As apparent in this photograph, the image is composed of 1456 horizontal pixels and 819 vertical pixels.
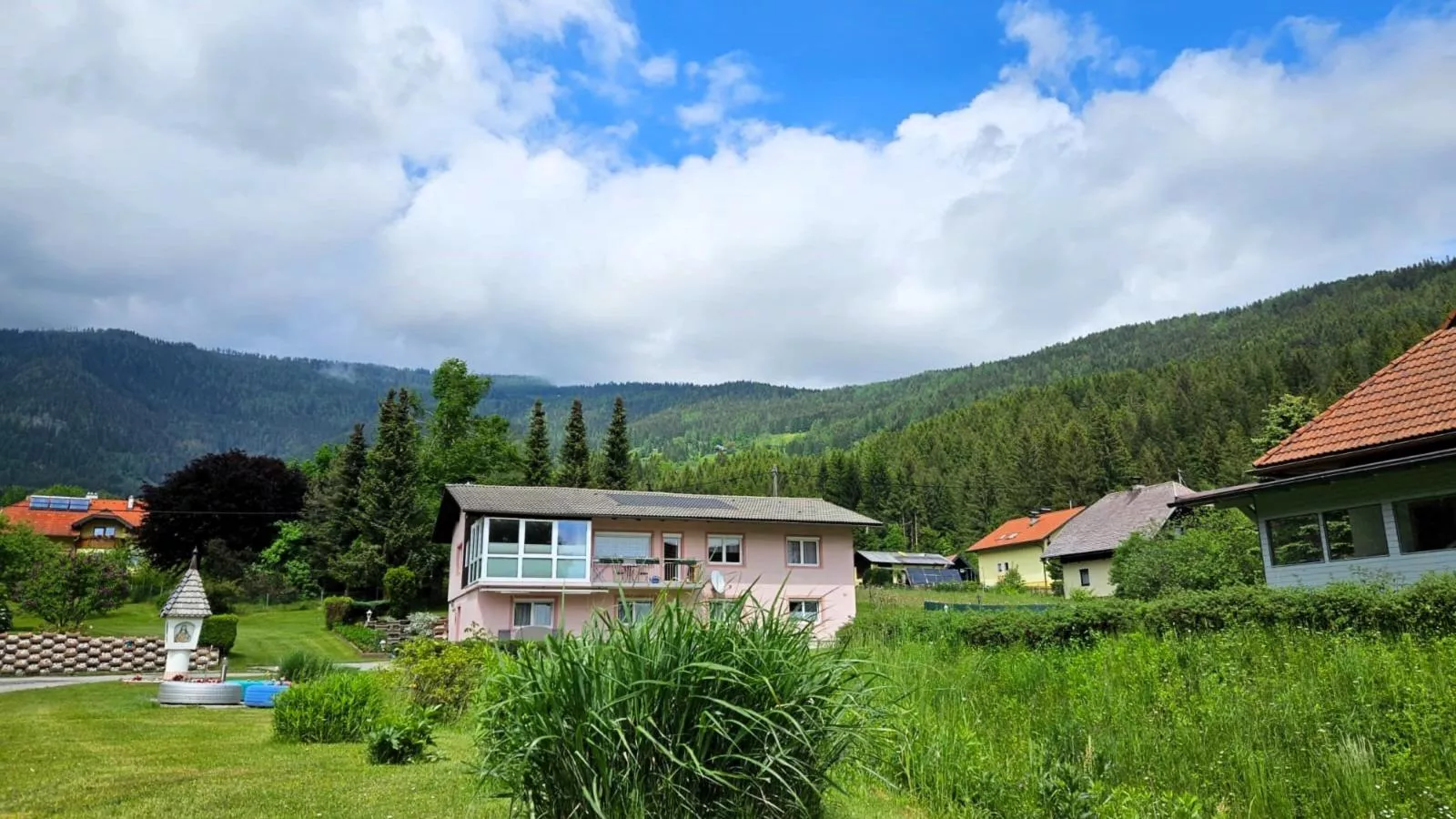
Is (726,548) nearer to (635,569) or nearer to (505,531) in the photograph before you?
(635,569)

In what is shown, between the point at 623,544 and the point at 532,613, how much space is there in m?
4.09

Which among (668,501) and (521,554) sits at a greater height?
(668,501)

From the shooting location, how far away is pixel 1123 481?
79125 millimetres

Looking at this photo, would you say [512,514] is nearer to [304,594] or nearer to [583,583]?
[583,583]

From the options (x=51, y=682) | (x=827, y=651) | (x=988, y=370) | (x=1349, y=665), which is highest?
(x=988, y=370)

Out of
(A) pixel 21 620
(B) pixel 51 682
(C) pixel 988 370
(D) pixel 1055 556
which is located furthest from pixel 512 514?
(C) pixel 988 370

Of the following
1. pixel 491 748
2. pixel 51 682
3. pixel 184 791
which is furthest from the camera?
pixel 51 682

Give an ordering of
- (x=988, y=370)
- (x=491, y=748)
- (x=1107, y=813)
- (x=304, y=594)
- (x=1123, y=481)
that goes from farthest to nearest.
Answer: (x=988, y=370)
(x=1123, y=481)
(x=304, y=594)
(x=1107, y=813)
(x=491, y=748)

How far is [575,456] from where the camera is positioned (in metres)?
56.3

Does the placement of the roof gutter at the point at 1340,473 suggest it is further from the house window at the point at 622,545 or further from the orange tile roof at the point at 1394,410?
the house window at the point at 622,545

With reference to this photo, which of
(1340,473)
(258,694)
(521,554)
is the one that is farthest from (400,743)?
(521,554)

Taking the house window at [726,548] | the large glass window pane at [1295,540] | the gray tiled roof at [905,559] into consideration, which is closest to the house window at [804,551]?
the house window at [726,548]

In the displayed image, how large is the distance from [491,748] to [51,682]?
2224 cm

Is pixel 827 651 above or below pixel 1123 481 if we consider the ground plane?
below
